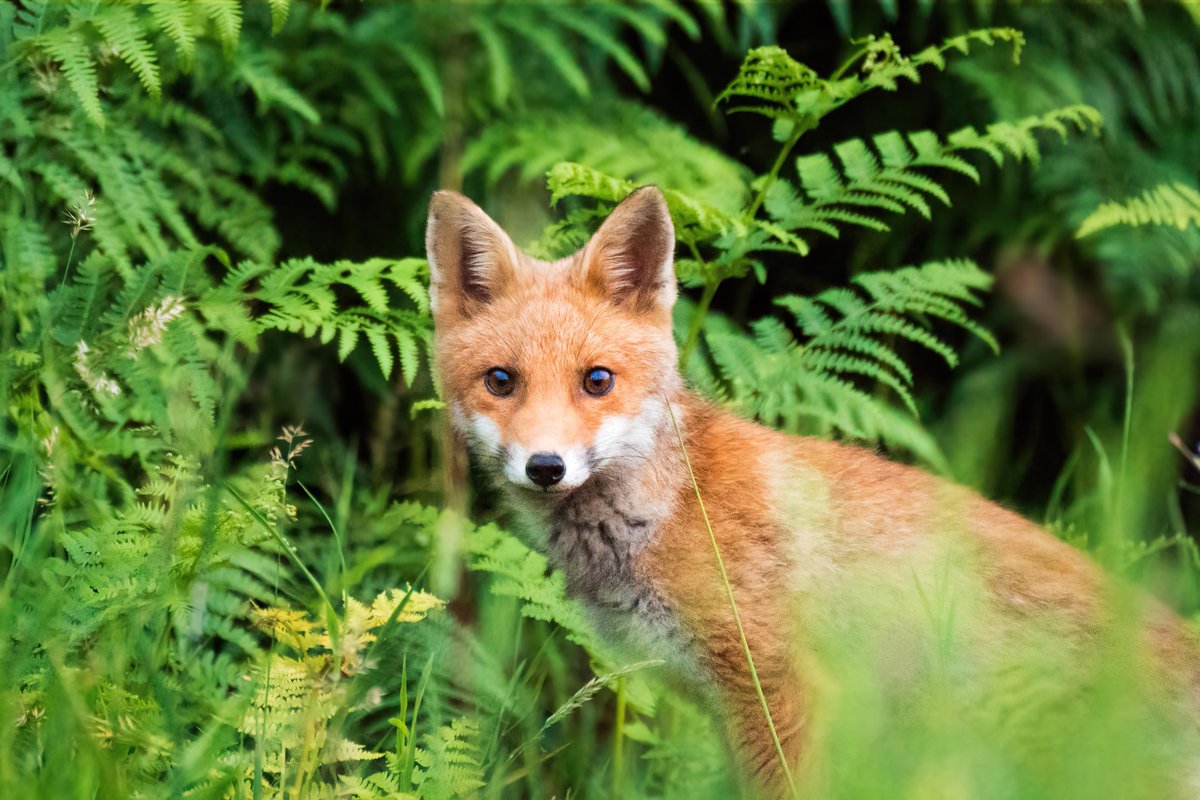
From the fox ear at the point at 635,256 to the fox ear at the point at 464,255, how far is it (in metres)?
0.32

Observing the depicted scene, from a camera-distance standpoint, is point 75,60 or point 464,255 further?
point 464,255

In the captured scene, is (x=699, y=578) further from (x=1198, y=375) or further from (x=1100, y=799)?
(x=1198, y=375)

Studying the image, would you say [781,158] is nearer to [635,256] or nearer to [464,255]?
[635,256]

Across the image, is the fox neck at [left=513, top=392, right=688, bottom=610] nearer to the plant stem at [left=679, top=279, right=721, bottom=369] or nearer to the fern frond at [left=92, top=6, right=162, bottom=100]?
the plant stem at [left=679, top=279, right=721, bottom=369]

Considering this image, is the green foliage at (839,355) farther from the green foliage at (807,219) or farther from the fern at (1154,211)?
the fern at (1154,211)

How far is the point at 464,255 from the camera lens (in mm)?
4191

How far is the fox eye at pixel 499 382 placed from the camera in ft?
12.8

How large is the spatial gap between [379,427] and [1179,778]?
3.93 meters

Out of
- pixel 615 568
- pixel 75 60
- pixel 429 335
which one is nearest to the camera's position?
pixel 615 568

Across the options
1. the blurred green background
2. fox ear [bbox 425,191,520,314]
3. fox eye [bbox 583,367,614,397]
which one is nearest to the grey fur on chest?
the blurred green background

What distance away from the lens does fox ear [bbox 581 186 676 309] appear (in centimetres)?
395

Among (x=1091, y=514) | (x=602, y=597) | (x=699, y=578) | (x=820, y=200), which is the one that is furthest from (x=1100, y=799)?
(x=1091, y=514)

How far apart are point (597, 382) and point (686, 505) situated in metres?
0.52

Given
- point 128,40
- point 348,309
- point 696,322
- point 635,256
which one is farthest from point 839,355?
point 128,40
